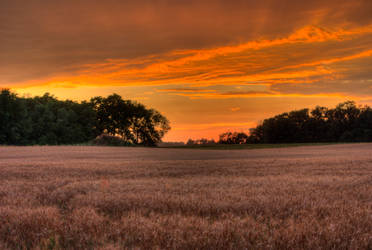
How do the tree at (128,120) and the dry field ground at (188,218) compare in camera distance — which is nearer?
the dry field ground at (188,218)

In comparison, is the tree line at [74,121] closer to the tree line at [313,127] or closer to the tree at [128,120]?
the tree at [128,120]

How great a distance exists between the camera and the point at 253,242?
471cm

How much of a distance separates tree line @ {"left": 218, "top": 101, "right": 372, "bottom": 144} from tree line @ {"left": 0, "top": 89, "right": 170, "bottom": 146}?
24017mm

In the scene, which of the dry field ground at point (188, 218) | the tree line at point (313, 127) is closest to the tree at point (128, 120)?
the tree line at point (313, 127)

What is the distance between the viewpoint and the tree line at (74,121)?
260 ft

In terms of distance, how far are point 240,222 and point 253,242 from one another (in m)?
0.77

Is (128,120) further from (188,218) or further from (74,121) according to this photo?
(188,218)

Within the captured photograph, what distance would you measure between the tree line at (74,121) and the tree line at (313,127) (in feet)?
78.8

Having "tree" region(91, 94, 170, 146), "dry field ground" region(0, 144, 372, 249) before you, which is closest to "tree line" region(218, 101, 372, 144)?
"tree" region(91, 94, 170, 146)

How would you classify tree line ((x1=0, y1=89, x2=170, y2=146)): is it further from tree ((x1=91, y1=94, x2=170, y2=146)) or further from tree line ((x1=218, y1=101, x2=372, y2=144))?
tree line ((x1=218, y1=101, x2=372, y2=144))

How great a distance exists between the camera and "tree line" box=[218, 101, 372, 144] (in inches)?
3794

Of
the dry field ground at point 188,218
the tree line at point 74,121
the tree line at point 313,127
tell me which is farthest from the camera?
the tree line at point 313,127

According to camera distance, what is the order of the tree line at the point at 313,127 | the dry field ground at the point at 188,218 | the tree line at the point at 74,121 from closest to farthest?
the dry field ground at the point at 188,218 → the tree line at the point at 74,121 → the tree line at the point at 313,127

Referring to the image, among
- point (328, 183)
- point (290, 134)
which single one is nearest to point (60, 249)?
point (328, 183)
